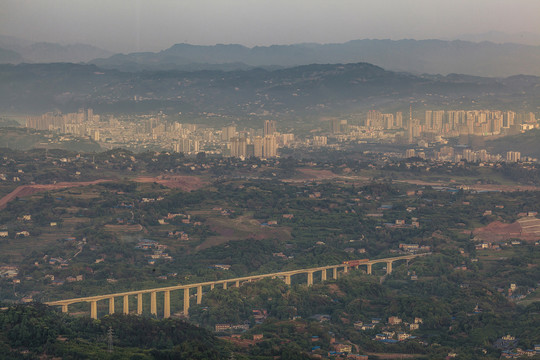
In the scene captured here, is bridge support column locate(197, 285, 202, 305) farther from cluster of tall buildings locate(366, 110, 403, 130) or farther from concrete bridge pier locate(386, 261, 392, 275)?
cluster of tall buildings locate(366, 110, 403, 130)

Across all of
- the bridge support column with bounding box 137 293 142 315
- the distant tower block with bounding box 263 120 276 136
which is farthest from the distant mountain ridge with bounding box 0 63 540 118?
the bridge support column with bounding box 137 293 142 315

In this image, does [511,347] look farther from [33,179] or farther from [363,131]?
[363,131]

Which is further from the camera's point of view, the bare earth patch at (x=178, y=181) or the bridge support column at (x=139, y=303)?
the bare earth patch at (x=178, y=181)

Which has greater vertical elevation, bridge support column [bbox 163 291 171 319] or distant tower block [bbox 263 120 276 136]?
bridge support column [bbox 163 291 171 319]

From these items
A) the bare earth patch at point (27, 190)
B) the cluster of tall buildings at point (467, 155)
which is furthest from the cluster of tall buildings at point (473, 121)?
the bare earth patch at point (27, 190)

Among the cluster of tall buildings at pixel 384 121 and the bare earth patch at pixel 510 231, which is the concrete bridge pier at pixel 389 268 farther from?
the cluster of tall buildings at pixel 384 121

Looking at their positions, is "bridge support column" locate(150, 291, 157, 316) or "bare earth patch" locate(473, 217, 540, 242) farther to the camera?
"bare earth patch" locate(473, 217, 540, 242)

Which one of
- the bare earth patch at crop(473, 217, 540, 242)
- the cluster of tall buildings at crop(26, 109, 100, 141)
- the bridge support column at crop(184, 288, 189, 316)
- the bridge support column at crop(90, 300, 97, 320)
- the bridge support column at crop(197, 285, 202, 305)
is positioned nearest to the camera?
the bridge support column at crop(90, 300, 97, 320)

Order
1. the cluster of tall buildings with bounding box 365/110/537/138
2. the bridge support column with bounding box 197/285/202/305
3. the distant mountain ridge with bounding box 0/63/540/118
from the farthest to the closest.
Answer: the distant mountain ridge with bounding box 0/63/540/118
the cluster of tall buildings with bounding box 365/110/537/138
the bridge support column with bounding box 197/285/202/305

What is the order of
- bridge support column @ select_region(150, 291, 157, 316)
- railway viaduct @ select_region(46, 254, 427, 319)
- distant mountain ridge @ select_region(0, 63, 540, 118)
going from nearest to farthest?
railway viaduct @ select_region(46, 254, 427, 319) < bridge support column @ select_region(150, 291, 157, 316) < distant mountain ridge @ select_region(0, 63, 540, 118)

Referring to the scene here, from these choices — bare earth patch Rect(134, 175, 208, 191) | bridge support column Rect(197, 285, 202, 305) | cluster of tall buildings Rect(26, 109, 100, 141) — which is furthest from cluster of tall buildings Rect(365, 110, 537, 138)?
bridge support column Rect(197, 285, 202, 305)

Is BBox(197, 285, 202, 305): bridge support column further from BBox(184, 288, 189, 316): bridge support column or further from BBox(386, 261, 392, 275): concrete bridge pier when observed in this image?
BBox(386, 261, 392, 275): concrete bridge pier

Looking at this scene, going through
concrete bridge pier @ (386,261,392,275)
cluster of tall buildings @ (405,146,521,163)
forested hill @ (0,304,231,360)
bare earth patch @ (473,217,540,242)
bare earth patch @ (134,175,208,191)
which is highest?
forested hill @ (0,304,231,360)
